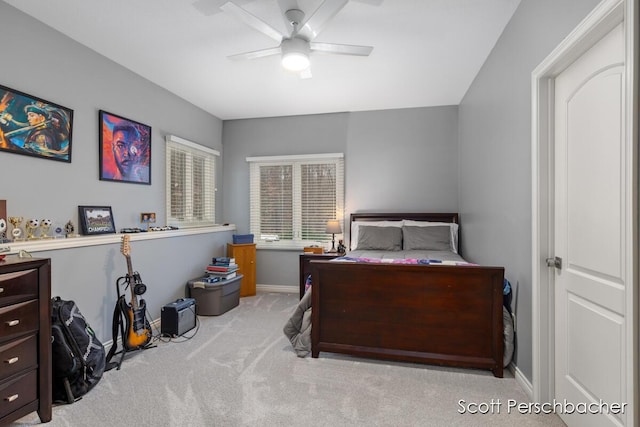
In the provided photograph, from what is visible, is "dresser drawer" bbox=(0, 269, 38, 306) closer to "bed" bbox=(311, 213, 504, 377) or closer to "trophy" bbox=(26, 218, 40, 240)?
"trophy" bbox=(26, 218, 40, 240)

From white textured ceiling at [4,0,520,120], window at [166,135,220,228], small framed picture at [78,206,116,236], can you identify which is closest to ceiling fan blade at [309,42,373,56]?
white textured ceiling at [4,0,520,120]

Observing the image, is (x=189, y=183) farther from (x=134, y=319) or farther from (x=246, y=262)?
(x=134, y=319)

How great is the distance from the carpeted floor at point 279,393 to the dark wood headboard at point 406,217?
2.21 m

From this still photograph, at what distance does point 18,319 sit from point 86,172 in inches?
54.6

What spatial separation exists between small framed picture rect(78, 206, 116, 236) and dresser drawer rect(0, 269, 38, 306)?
3.01 ft

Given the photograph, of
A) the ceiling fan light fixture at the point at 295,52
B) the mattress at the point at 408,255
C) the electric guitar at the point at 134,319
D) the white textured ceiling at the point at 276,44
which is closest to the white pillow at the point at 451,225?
the mattress at the point at 408,255

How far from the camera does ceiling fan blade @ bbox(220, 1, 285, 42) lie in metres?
1.88

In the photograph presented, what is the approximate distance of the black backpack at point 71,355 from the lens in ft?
6.54

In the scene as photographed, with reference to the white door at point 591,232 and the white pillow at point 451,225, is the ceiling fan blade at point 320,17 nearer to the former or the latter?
the white door at point 591,232

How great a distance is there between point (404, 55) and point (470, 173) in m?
1.56

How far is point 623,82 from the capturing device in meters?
1.32

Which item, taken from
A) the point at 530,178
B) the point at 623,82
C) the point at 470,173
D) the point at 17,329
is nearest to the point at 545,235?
the point at 530,178

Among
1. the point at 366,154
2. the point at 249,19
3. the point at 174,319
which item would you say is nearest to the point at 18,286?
the point at 174,319

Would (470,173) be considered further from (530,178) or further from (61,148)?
(61,148)
